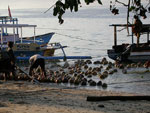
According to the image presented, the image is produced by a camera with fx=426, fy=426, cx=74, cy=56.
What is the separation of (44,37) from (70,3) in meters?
24.6

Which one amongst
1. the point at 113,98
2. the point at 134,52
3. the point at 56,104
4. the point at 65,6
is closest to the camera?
the point at 65,6

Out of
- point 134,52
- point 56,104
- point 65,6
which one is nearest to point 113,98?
point 56,104

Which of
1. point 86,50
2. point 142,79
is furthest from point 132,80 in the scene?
point 86,50

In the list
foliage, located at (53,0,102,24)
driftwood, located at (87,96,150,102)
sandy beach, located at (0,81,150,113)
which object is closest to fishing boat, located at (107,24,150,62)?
sandy beach, located at (0,81,150,113)

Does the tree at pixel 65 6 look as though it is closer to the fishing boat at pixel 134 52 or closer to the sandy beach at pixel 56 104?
the sandy beach at pixel 56 104

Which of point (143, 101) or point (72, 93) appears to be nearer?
point (143, 101)

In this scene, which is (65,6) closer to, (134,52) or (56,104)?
(56,104)

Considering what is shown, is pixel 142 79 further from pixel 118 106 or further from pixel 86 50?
pixel 86 50

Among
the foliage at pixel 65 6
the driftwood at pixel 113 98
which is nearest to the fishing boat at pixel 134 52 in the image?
the driftwood at pixel 113 98

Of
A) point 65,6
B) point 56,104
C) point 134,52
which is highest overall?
point 65,6

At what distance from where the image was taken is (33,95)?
465 inches

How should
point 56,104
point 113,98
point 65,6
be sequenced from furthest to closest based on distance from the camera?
point 113,98 → point 56,104 → point 65,6

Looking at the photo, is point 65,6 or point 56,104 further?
point 56,104

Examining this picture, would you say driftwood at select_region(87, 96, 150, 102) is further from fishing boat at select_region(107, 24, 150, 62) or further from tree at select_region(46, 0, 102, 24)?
fishing boat at select_region(107, 24, 150, 62)
